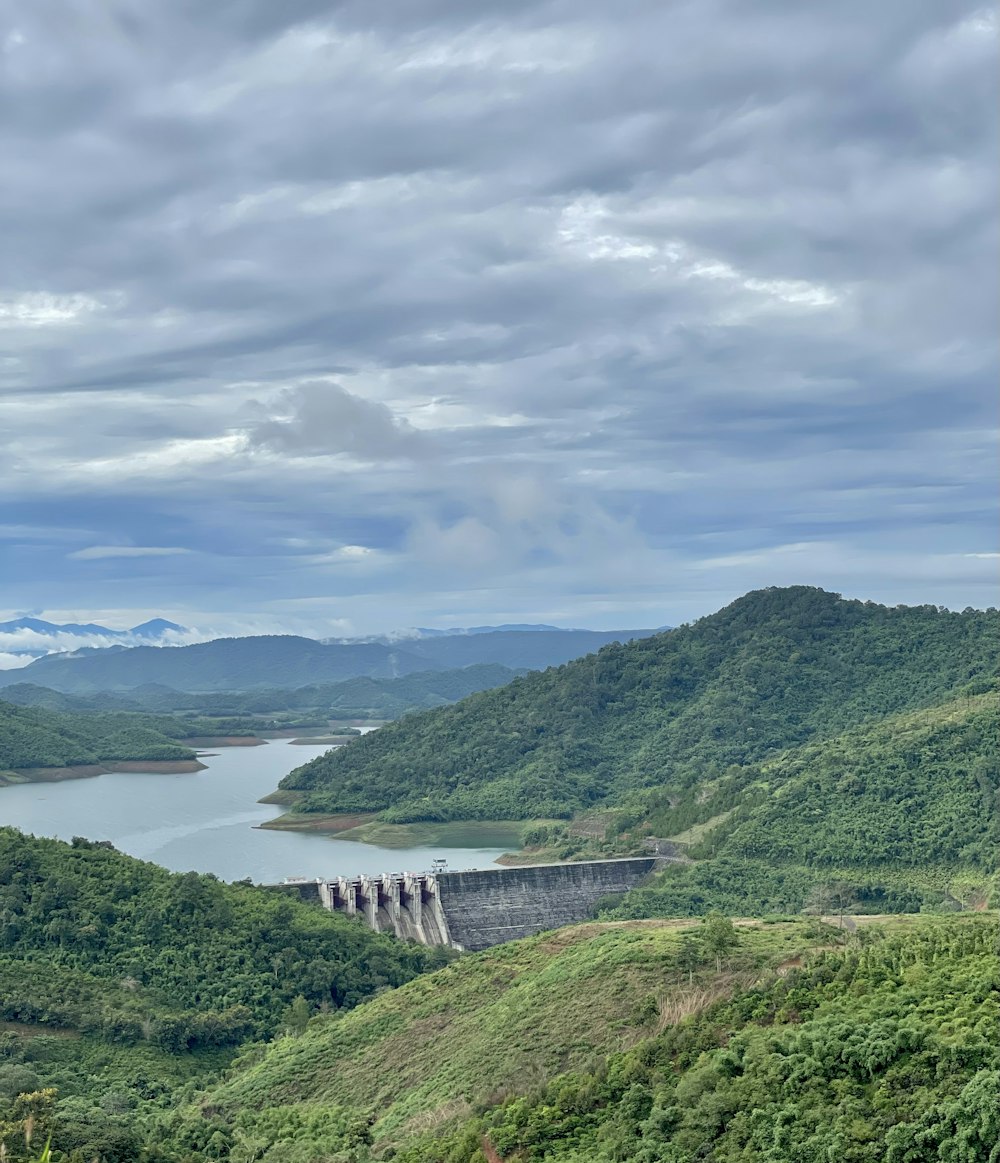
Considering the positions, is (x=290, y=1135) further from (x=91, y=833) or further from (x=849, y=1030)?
(x=91, y=833)

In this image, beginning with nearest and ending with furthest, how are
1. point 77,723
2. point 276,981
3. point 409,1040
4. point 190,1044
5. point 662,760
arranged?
point 409,1040 < point 190,1044 < point 276,981 < point 662,760 < point 77,723

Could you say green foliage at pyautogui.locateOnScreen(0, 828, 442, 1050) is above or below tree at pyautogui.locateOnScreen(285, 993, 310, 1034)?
above

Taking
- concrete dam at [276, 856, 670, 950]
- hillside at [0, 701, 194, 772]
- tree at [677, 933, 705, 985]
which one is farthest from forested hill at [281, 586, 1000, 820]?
tree at [677, 933, 705, 985]

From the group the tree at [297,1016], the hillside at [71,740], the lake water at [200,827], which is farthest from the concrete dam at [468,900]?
the hillside at [71,740]

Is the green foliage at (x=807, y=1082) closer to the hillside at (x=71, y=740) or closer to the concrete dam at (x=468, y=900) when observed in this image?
the concrete dam at (x=468, y=900)

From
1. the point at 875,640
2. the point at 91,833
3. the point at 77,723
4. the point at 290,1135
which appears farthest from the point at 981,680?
the point at 77,723

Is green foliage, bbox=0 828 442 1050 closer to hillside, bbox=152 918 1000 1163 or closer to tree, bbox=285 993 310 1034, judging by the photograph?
tree, bbox=285 993 310 1034
